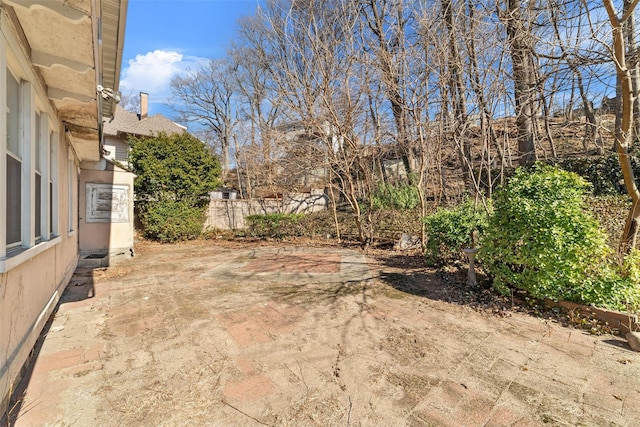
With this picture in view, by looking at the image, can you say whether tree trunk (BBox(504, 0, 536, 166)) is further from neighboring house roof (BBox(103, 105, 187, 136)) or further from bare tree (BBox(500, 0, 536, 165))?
neighboring house roof (BBox(103, 105, 187, 136))

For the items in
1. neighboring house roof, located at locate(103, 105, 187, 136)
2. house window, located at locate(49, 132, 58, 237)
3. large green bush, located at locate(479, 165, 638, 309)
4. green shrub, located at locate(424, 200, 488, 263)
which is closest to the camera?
large green bush, located at locate(479, 165, 638, 309)

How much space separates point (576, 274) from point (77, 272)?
7.84m

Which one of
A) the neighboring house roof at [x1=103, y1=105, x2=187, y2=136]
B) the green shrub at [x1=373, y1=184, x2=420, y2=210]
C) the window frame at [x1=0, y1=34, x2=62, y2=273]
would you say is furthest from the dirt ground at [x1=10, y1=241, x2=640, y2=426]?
the neighboring house roof at [x1=103, y1=105, x2=187, y2=136]

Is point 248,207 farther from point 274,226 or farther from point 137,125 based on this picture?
point 137,125

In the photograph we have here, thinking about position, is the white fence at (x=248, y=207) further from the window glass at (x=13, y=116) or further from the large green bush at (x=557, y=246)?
the large green bush at (x=557, y=246)

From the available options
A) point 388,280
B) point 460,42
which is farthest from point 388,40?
point 388,280

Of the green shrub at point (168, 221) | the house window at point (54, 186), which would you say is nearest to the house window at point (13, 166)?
the house window at point (54, 186)

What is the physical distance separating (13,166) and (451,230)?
5571 mm

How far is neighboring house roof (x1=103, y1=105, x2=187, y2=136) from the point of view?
1780 centimetres

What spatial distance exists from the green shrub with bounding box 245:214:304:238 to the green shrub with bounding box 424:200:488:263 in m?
5.99

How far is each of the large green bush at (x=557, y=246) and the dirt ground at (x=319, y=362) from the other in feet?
1.32

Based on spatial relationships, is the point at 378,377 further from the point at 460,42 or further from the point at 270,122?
the point at 270,122

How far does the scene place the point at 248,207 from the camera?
13.9m

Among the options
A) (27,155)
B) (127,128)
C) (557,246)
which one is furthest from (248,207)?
(557,246)
